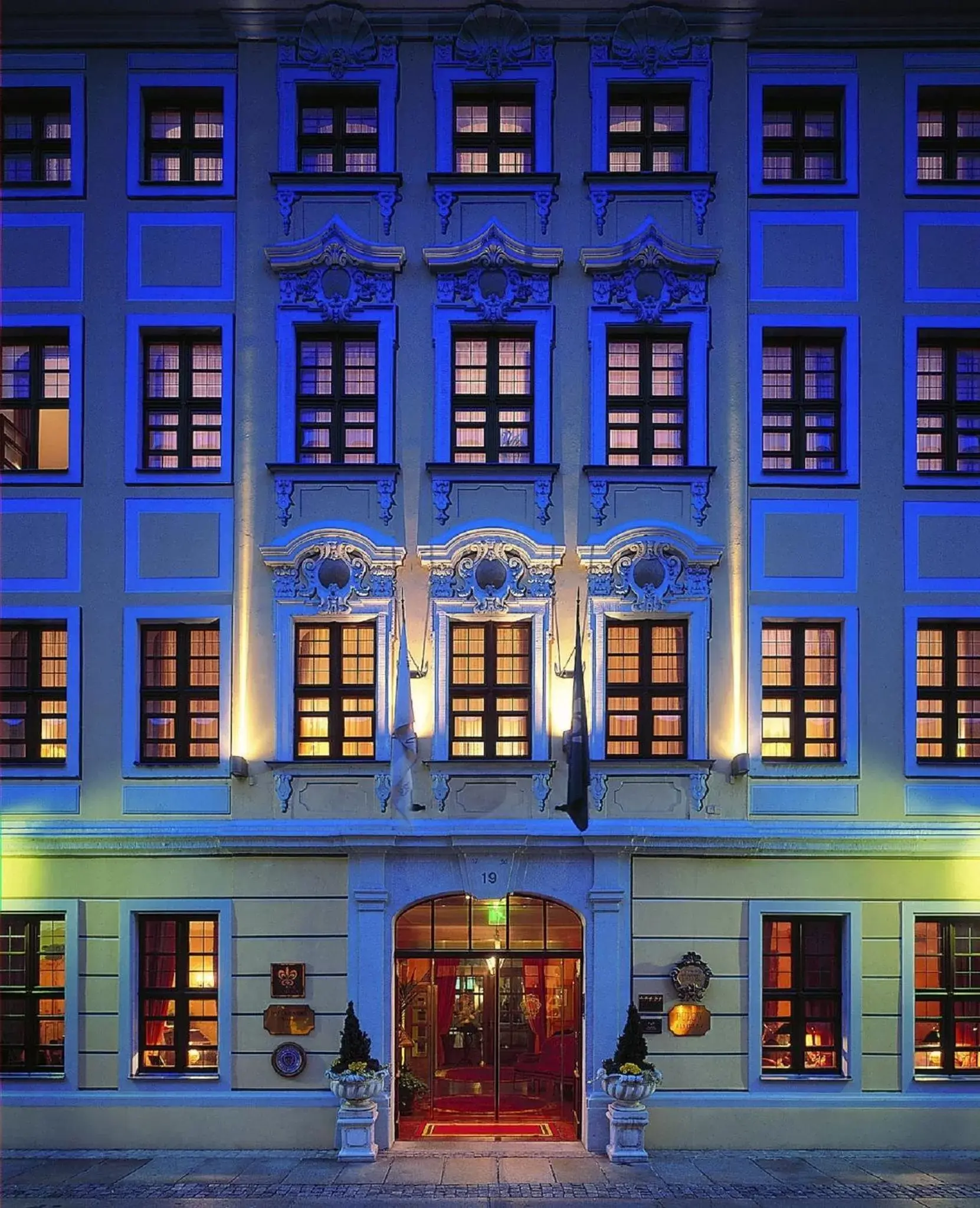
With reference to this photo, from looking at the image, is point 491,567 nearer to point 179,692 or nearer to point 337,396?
point 337,396

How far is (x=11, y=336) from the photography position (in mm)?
15672

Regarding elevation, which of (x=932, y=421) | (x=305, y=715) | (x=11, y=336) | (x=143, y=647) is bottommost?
(x=305, y=715)

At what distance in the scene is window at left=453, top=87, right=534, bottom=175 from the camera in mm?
15523

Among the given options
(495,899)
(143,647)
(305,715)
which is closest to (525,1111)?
(495,899)

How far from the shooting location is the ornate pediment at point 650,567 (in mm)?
14953

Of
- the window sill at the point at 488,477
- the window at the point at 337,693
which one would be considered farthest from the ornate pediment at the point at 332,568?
the window sill at the point at 488,477

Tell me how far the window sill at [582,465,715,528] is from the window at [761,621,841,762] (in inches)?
80.9

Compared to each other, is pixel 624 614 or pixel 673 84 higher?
pixel 673 84

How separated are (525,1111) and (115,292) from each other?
13.5m

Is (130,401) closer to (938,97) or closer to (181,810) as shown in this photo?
(181,810)

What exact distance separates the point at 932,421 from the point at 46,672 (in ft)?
45.2

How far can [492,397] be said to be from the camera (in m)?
15.4

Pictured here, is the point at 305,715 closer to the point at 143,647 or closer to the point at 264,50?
the point at 143,647

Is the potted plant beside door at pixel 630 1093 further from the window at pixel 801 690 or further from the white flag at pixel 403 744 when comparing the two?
the window at pixel 801 690
